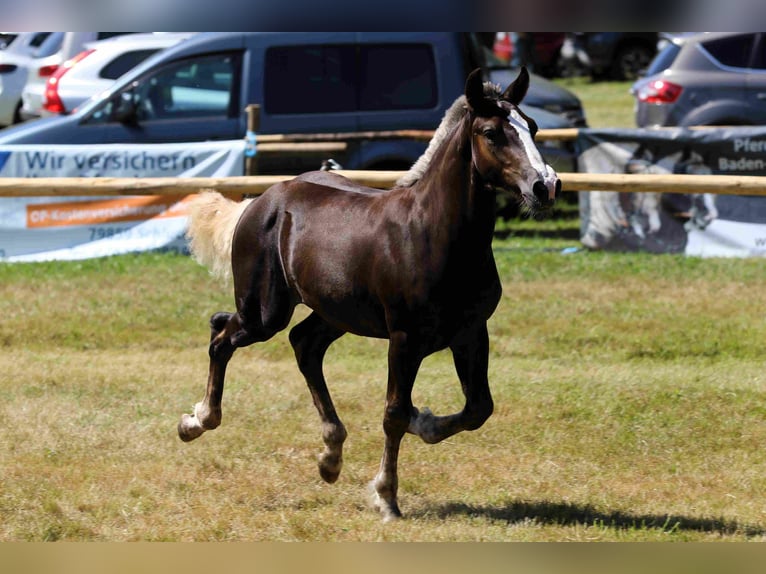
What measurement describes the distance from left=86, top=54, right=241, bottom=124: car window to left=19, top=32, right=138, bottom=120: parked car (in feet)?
24.5

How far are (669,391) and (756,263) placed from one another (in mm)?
4760

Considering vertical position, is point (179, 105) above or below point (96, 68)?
above

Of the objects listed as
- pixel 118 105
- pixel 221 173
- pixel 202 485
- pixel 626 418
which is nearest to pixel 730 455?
pixel 626 418

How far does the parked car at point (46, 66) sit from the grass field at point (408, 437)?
952cm

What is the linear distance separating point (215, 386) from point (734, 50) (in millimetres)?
11572

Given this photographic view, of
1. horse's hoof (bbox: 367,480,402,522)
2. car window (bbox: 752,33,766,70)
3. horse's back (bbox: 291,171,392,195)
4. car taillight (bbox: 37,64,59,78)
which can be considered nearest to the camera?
horse's hoof (bbox: 367,480,402,522)

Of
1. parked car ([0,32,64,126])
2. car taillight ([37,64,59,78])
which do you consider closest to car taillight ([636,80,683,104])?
car taillight ([37,64,59,78])

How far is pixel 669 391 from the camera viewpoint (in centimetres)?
875

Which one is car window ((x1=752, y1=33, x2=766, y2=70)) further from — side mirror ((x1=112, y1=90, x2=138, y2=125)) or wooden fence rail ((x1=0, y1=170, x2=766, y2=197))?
side mirror ((x1=112, y1=90, x2=138, y2=125))

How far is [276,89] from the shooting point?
48.0 feet

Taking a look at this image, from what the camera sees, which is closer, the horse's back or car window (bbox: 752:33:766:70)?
the horse's back

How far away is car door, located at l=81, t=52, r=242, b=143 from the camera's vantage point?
14.4m

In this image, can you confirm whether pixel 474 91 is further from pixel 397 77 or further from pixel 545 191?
pixel 397 77

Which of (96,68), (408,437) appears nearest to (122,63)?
(96,68)
